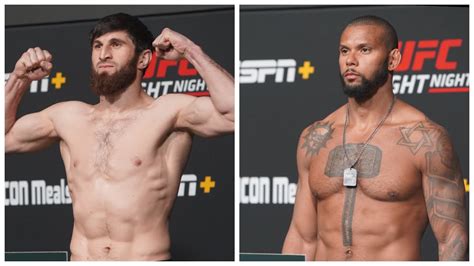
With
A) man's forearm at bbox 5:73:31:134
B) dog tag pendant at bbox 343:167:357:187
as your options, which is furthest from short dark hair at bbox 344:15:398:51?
man's forearm at bbox 5:73:31:134

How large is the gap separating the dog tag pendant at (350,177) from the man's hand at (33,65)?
1163 mm

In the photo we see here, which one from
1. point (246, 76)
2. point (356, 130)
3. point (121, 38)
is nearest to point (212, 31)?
point (246, 76)

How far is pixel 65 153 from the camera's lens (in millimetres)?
3748

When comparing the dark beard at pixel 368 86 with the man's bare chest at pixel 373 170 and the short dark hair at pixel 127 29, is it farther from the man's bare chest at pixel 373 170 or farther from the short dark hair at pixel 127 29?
the short dark hair at pixel 127 29

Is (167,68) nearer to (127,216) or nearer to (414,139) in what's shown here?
(127,216)

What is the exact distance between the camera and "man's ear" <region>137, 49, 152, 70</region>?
145 inches

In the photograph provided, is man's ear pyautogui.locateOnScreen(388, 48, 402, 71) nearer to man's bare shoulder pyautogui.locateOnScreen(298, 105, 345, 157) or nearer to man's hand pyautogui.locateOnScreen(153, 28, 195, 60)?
man's bare shoulder pyautogui.locateOnScreen(298, 105, 345, 157)

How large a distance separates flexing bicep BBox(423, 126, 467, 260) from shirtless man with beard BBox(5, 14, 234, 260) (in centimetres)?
68

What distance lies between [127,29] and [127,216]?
25.9 inches

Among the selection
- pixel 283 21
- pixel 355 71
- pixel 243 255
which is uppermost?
pixel 283 21

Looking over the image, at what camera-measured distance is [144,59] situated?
3.70 m

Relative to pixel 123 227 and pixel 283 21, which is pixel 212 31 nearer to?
pixel 283 21

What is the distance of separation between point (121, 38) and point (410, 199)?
1140 mm

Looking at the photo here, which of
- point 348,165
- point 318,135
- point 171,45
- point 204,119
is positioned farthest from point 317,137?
point 171,45
